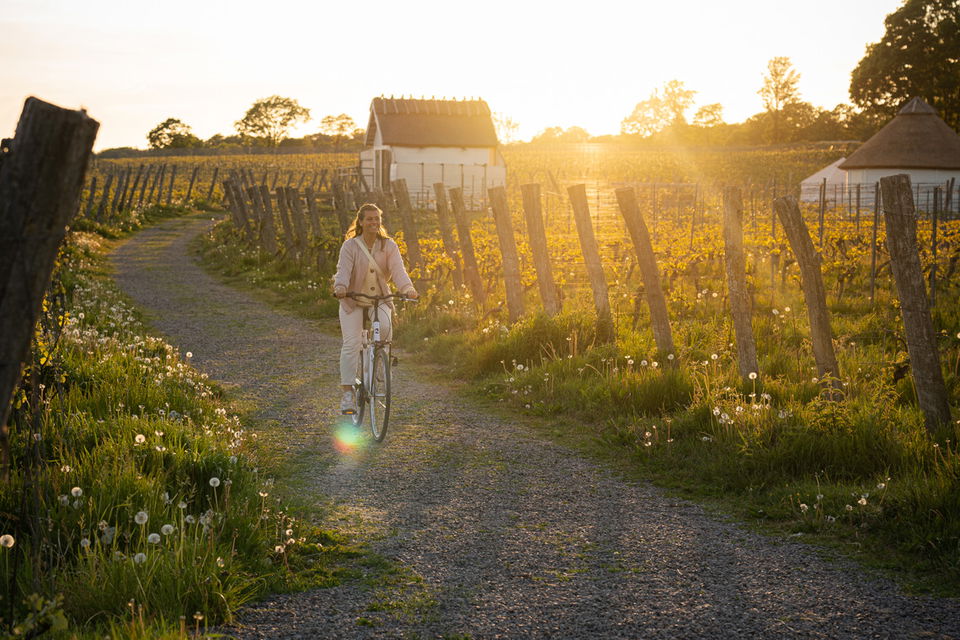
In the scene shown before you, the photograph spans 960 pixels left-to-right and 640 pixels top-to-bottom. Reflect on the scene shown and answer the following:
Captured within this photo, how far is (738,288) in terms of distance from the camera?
23.6ft

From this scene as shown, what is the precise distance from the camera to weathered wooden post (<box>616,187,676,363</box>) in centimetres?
821

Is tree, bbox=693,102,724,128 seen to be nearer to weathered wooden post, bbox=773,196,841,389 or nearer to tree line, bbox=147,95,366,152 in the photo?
tree line, bbox=147,95,366,152

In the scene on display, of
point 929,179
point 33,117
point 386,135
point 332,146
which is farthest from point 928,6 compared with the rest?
point 33,117

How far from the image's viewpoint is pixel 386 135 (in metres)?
43.0

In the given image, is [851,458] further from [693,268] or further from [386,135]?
[386,135]

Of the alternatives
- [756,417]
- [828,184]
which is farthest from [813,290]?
[828,184]

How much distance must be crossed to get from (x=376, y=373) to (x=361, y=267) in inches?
35.0

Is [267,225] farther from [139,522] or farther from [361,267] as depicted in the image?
[139,522]

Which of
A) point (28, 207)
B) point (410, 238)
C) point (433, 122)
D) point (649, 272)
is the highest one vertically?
point (433, 122)

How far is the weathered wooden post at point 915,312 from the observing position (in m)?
5.70

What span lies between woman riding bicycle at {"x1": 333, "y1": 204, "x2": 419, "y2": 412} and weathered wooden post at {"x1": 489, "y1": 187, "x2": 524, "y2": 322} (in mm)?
3434

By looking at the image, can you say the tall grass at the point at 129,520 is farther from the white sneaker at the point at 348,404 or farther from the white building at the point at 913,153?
the white building at the point at 913,153

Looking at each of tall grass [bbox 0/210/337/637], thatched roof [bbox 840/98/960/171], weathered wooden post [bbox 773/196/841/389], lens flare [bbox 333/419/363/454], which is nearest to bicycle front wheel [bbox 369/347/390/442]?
lens flare [bbox 333/419/363/454]

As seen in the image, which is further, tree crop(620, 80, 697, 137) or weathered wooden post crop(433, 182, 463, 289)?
tree crop(620, 80, 697, 137)
